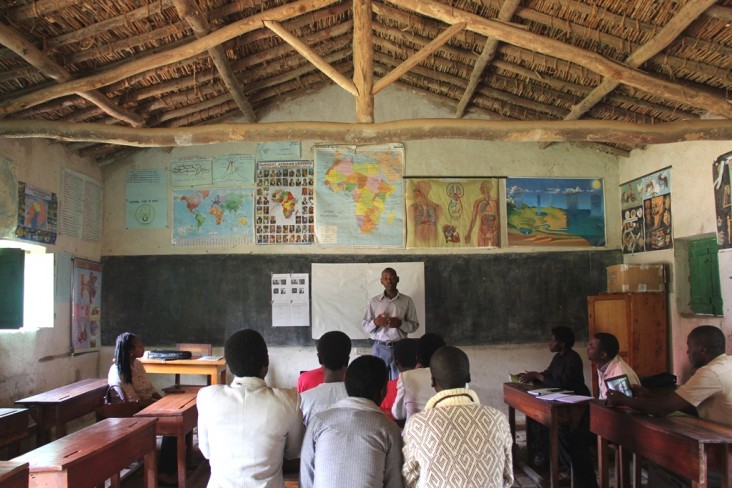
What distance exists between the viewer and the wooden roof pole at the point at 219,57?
3.79 m

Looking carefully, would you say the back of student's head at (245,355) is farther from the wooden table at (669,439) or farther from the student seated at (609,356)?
the student seated at (609,356)

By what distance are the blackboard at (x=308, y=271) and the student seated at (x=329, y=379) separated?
3.39m

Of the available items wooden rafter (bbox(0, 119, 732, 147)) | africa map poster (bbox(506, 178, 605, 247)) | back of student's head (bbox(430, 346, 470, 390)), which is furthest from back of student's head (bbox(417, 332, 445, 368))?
africa map poster (bbox(506, 178, 605, 247))

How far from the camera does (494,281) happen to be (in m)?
6.33

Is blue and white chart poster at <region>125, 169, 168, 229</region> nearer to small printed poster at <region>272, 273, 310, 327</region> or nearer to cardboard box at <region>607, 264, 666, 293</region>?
small printed poster at <region>272, 273, 310, 327</region>

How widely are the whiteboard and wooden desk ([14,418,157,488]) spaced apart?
3155mm

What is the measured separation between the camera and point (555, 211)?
641 cm

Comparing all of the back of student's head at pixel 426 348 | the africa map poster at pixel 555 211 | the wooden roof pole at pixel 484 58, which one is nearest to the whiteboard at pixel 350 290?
the africa map poster at pixel 555 211

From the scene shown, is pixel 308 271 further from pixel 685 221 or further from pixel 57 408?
pixel 685 221

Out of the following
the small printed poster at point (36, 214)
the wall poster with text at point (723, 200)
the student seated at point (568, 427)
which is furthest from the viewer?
the small printed poster at point (36, 214)

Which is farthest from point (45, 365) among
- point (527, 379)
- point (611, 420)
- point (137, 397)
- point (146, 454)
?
point (611, 420)

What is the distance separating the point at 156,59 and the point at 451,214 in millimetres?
3511

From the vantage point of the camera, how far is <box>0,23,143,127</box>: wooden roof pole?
354 cm

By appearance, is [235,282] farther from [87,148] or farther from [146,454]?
[146,454]
